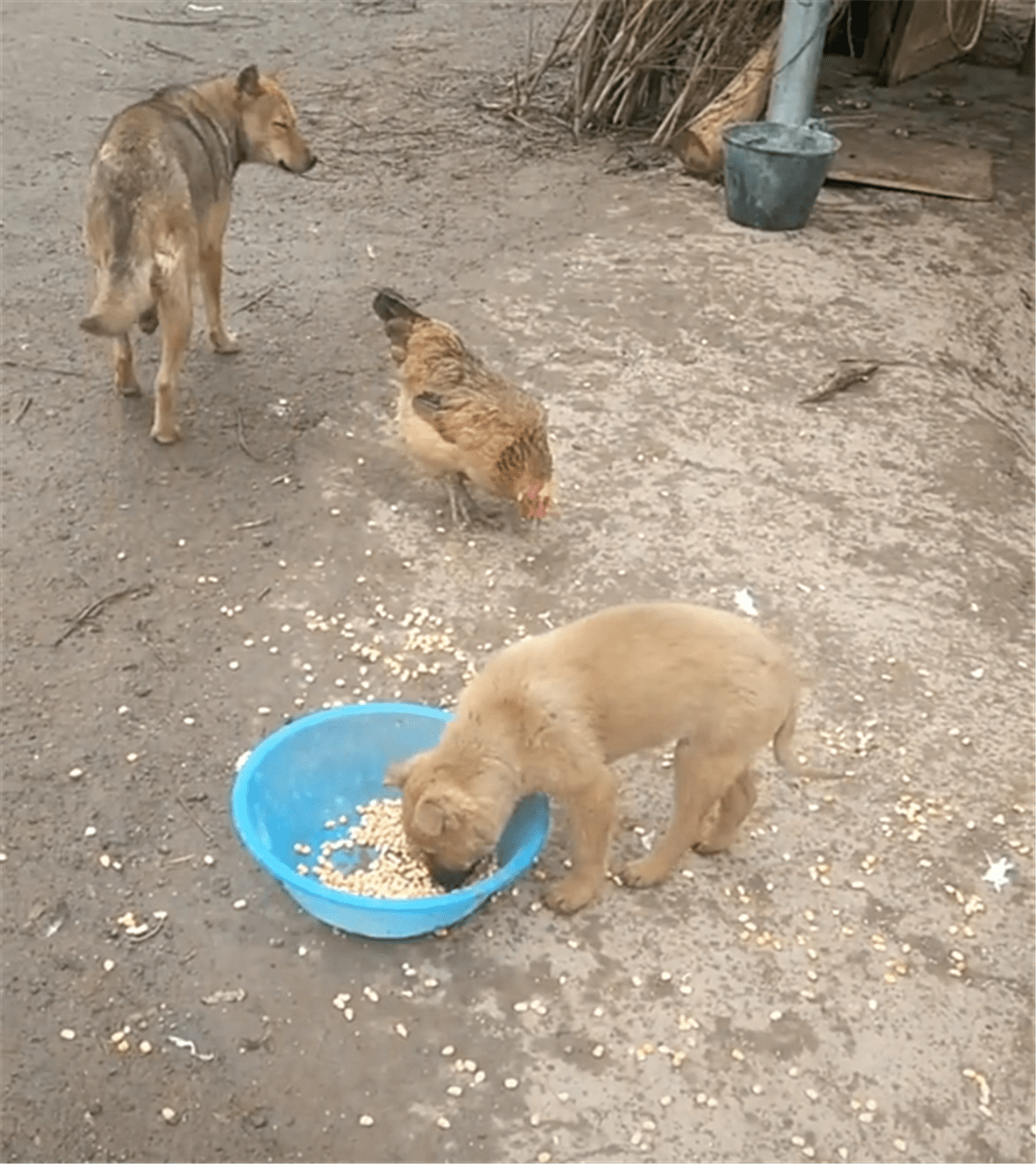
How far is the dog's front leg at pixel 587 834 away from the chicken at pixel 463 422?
1643 millimetres

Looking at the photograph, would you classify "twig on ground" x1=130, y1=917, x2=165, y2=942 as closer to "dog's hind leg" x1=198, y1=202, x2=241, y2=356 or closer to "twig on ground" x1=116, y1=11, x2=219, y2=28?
"dog's hind leg" x1=198, y1=202, x2=241, y2=356

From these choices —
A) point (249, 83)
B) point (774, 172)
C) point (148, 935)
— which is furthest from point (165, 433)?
point (774, 172)

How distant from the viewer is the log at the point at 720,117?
8273mm

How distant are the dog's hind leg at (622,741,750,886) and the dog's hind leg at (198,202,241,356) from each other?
10.5 feet

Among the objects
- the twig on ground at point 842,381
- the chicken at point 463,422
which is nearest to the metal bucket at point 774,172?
the twig on ground at point 842,381

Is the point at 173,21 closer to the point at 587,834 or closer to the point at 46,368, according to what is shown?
the point at 46,368

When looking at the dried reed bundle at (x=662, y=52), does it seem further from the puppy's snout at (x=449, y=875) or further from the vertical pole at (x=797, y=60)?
the puppy's snout at (x=449, y=875)

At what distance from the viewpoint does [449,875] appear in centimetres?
336

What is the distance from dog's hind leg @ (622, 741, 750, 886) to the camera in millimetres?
3430

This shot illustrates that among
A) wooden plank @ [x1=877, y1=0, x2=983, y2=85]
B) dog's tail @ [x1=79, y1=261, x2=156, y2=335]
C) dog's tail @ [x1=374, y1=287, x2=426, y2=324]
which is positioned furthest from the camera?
wooden plank @ [x1=877, y1=0, x2=983, y2=85]

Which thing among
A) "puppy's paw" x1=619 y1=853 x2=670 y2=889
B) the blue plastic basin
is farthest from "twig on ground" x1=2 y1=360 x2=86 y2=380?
"puppy's paw" x1=619 y1=853 x2=670 y2=889

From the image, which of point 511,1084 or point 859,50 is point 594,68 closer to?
point 859,50

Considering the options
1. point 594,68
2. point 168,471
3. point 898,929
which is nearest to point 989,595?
point 898,929

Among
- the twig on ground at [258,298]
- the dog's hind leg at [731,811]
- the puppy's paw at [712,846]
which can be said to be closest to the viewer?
the dog's hind leg at [731,811]
